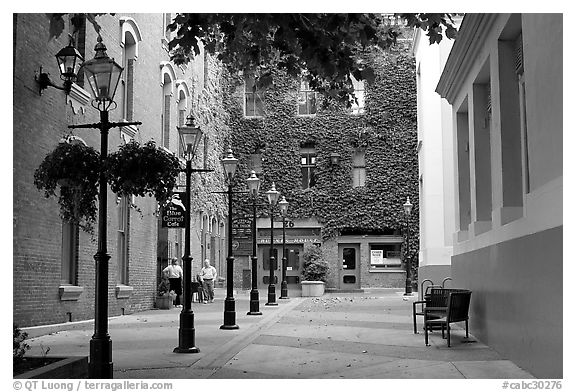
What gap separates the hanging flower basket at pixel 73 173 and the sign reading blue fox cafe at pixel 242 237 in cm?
2980

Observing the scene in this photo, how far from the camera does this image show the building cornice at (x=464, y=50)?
1250 centimetres

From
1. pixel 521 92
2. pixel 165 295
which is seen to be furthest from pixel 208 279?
pixel 521 92

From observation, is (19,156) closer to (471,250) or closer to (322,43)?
(322,43)

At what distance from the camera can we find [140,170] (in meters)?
9.18

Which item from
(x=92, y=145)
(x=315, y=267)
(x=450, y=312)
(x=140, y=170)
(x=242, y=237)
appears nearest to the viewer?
(x=140, y=170)

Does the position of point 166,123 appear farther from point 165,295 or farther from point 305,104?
point 305,104

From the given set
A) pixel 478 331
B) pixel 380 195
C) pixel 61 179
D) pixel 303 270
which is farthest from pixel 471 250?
pixel 380 195

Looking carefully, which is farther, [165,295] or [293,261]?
[293,261]

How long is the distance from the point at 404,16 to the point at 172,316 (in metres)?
13.3

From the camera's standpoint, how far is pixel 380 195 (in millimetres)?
39281

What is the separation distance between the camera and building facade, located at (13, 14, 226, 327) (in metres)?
14.2

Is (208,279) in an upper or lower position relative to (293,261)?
lower

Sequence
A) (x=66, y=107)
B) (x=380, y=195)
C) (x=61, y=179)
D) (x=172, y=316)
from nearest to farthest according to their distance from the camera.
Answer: (x=61, y=179)
(x=66, y=107)
(x=172, y=316)
(x=380, y=195)

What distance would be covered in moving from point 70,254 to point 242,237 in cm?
2284
